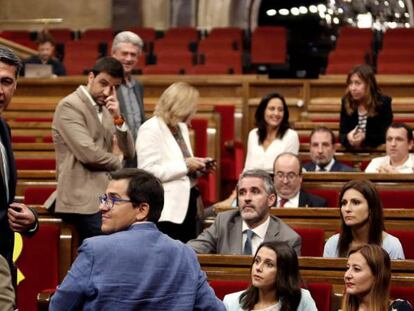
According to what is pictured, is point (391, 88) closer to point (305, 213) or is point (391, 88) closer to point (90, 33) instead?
point (305, 213)

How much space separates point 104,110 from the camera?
4.78 m

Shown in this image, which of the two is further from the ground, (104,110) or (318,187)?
(104,110)

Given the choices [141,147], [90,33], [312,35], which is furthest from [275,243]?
[312,35]

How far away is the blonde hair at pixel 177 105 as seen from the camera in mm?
5246

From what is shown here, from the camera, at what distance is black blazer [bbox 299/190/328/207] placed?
5281mm

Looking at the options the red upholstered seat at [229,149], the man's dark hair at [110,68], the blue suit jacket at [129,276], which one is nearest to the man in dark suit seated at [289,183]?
the man's dark hair at [110,68]

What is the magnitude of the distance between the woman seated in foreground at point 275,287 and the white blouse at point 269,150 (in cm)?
209

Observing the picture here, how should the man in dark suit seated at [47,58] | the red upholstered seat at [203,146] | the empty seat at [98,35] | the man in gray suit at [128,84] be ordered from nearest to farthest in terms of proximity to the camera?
the man in gray suit at [128,84], the red upholstered seat at [203,146], the man in dark suit seated at [47,58], the empty seat at [98,35]

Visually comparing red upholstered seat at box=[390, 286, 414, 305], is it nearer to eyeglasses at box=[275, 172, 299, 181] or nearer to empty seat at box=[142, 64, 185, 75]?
eyeglasses at box=[275, 172, 299, 181]

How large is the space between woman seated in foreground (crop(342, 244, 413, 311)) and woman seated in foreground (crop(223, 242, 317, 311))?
127 millimetres

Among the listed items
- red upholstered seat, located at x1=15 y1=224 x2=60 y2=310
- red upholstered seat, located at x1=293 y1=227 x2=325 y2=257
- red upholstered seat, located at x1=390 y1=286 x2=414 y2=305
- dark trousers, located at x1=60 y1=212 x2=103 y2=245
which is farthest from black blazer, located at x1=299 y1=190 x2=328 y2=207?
red upholstered seat, located at x1=390 y1=286 x2=414 y2=305

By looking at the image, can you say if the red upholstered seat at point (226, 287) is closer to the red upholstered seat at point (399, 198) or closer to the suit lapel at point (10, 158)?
the suit lapel at point (10, 158)

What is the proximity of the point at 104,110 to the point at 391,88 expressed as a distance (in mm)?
4071

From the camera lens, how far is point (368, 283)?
3.76 metres
